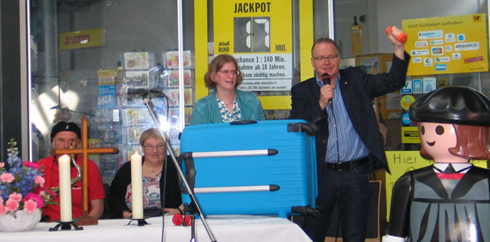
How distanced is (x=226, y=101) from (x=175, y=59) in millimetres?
1607

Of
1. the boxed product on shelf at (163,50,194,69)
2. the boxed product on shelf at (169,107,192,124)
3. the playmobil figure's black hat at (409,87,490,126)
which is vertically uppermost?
the boxed product on shelf at (163,50,194,69)

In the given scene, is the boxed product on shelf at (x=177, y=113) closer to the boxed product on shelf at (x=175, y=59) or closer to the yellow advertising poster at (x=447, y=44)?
the boxed product on shelf at (x=175, y=59)

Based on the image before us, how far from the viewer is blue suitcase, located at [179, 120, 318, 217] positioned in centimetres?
296

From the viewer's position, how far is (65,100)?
5812mm

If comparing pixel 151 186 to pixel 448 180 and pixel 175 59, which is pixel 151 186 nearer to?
pixel 175 59

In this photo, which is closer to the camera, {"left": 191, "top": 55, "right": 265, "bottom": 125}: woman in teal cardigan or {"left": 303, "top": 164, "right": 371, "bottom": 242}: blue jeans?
{"left": 303, "top": 164, "right": 371, "bottom": 242}: blue jeans

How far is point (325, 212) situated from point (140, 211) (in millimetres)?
1401

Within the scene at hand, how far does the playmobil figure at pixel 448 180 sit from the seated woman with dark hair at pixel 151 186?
2.01m

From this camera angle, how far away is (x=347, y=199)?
12.3ft

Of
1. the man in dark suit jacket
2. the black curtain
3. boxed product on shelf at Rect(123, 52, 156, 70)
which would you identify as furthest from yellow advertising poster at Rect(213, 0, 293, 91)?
the black curtain

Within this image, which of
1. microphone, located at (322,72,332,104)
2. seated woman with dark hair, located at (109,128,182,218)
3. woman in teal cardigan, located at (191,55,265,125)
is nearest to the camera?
microphone, located at (322,72,332,104)

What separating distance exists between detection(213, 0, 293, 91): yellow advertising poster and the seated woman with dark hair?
131 cm

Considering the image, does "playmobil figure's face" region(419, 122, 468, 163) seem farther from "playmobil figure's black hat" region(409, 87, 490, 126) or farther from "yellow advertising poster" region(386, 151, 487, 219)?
"yellow advertising poster" region(386, 151, 487, 219)

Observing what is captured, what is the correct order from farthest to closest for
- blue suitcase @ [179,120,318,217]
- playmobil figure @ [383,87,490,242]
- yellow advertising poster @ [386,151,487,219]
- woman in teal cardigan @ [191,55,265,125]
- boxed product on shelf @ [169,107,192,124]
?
boxed product on shelf @ [169,107,192,124] < yellow advertising poster @ [386,151,487,219] < woman in teal cardigan @ [191,55,265,125] < blue suitcase @ [179,120,318,217] < playmobil figure @ [383,87,490,242]
